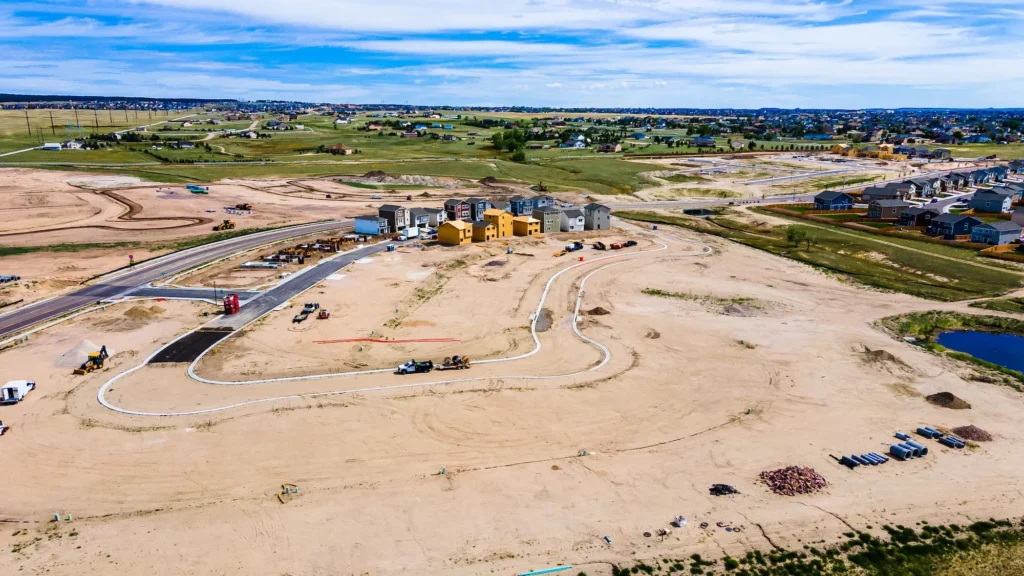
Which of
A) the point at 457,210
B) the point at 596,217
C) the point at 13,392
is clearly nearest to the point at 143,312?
the point at 13,392

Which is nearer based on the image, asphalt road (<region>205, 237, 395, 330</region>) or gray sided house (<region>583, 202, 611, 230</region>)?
asphalt road (<region>205, 237, 395, 330</region>)

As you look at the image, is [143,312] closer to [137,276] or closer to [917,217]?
[137,276]

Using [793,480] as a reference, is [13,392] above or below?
above

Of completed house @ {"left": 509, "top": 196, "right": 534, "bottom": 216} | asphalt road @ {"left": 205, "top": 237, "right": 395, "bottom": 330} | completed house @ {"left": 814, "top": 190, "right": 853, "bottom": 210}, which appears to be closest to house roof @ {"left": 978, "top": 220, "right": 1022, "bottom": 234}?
completed house @ {"left": 814, "top": 190, "right": 853, "bottom": 210}

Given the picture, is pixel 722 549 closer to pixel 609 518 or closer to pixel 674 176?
pixel 609 518

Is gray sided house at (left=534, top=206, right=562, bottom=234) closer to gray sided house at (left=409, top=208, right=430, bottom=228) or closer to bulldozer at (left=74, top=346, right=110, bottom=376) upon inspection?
gray sided house at (left=409, top=208, right=430, bottom=228)
